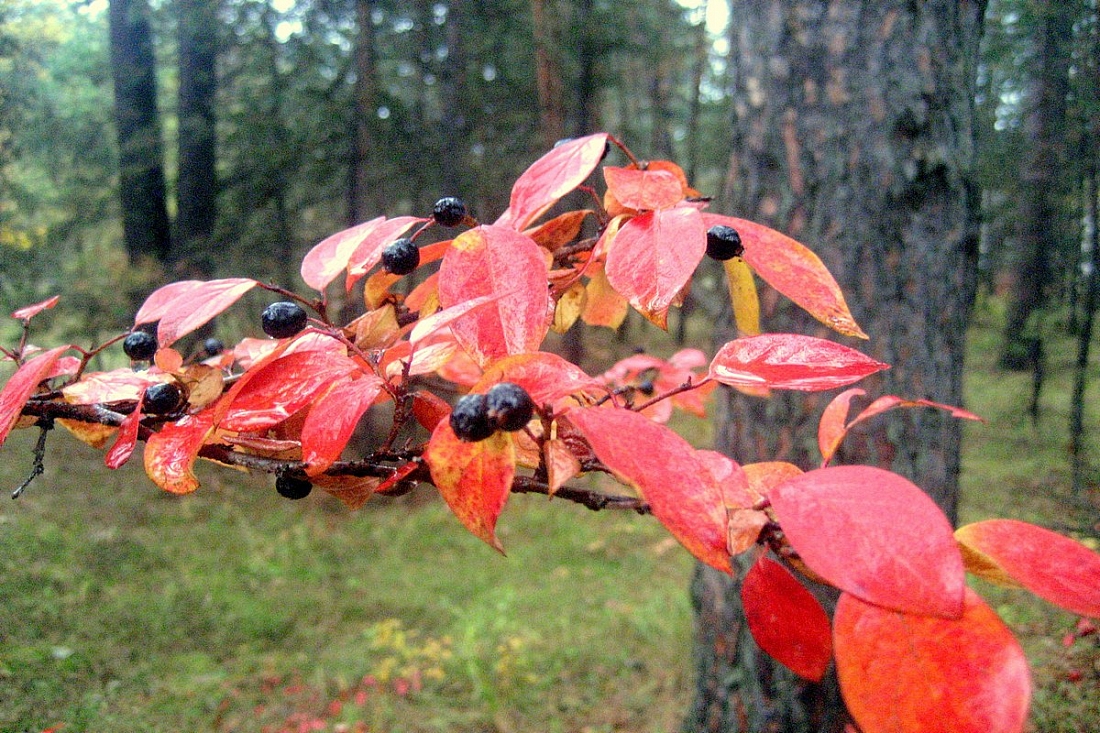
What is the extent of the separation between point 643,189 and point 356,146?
449 cm

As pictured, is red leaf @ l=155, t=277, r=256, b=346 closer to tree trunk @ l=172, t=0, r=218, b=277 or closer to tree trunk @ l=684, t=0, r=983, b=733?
tree trunk @ l=684, t=0, r=983, b=733

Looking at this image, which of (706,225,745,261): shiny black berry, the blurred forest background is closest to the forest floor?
the blurred forest background

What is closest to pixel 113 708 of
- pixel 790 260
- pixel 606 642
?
pixel 790 260

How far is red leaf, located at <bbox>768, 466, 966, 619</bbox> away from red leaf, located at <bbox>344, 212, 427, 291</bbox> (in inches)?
13.9

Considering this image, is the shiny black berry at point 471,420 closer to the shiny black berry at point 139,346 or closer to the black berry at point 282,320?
the black berry at point 282,320

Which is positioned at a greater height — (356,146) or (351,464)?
(356,146)

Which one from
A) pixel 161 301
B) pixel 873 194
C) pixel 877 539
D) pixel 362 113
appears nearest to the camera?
pixel 877 539

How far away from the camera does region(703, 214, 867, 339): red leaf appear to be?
437 mm

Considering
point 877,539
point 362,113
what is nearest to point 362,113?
point 362,113

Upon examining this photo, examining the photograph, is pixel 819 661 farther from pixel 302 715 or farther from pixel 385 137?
pixel 385 137

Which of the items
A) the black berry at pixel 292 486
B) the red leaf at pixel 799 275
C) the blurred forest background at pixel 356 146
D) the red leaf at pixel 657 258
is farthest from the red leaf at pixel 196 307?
the blurred forest background at pixel 356 146

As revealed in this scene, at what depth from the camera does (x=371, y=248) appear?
0.51 meters

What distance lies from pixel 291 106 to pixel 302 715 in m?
4.39

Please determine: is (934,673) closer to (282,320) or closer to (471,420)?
(471,420)
